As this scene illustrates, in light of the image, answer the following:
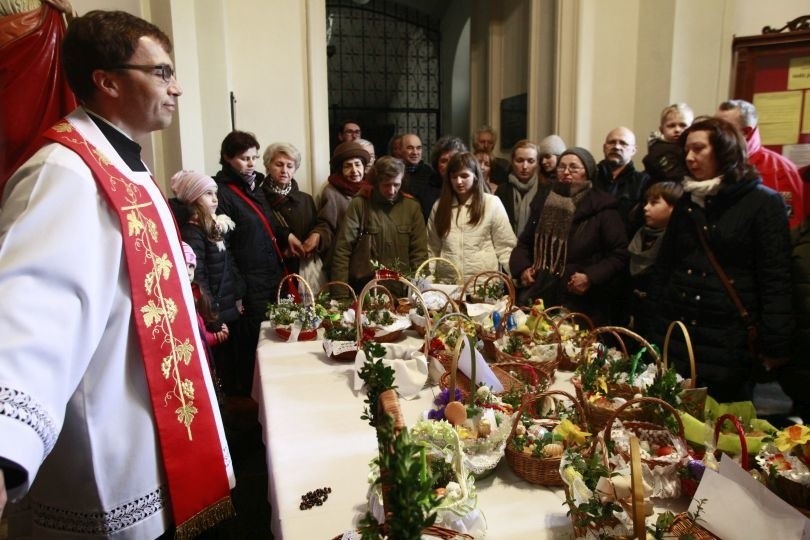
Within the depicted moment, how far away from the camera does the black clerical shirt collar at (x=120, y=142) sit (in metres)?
1.34

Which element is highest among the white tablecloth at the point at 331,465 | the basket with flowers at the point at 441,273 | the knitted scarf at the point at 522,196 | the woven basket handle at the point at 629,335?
the knitted scarf at the point at 522,196

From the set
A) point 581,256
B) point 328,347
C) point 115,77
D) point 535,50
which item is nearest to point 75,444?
point 115,77

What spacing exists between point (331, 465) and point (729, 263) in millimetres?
1845

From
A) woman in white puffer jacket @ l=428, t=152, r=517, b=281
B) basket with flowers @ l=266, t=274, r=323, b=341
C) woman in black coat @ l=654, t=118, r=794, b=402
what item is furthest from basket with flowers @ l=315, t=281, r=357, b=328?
woman in black coat @ l=654, t=118, r=794, b=402

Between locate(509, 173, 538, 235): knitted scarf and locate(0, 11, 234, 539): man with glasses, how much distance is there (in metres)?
2.91

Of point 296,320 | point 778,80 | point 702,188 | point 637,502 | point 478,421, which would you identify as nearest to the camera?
point 637,502

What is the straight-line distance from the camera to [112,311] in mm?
1255

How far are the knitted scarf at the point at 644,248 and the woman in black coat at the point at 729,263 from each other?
1.52 ft

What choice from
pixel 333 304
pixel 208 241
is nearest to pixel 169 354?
pixel 333 304

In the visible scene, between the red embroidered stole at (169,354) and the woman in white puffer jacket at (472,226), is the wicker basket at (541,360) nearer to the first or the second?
the red embroidered stole at (169,354)

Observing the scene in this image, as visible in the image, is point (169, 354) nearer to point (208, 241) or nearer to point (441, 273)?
point (208, 241)

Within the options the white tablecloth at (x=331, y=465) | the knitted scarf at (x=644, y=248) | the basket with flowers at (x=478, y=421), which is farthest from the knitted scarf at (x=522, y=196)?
the basket with flowers at (x=478, y=421)

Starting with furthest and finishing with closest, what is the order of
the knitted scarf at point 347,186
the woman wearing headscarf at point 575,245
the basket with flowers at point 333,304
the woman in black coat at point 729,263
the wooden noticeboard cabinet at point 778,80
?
1. the wooden noticeboard cabinet at point 778,80
2. the knitted scarf at point 347,186
3. the woman wearing headscarf at point 575,245
4. the basket with flowers at point 333,304
5. the woman in black coat at point 729,263

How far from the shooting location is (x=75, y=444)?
1.22 metres
